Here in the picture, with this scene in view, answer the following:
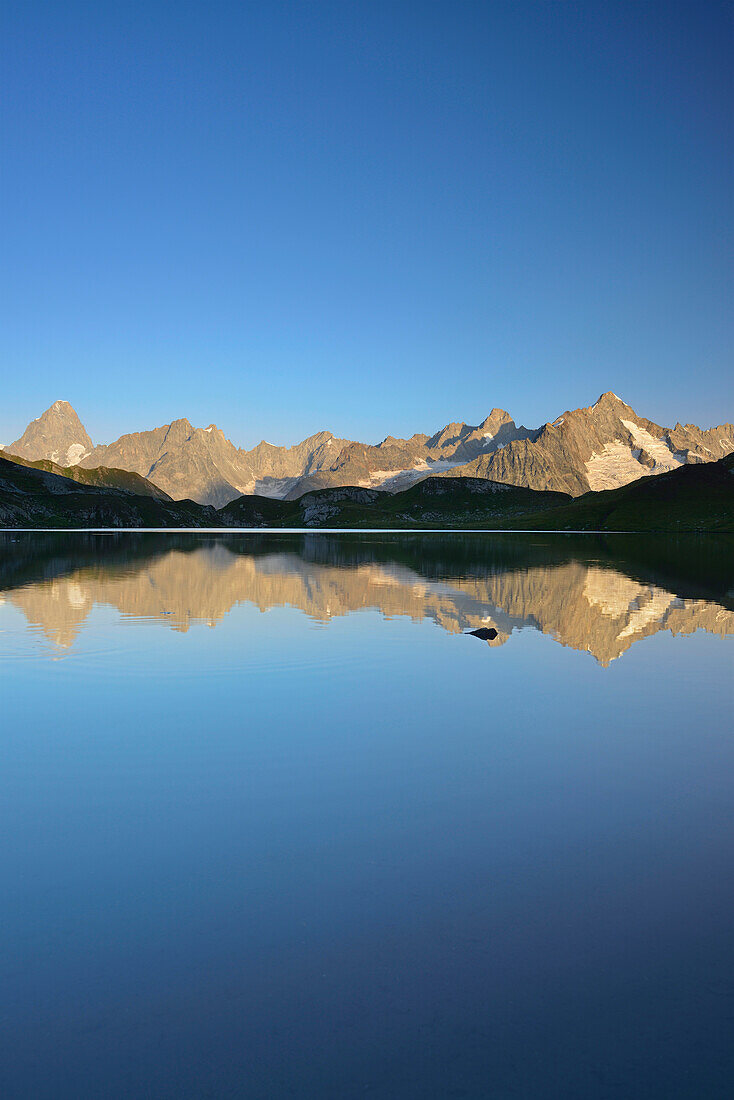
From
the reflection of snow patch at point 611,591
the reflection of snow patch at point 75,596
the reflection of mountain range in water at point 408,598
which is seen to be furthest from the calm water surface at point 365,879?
the reflection of snow patch at point 611,591

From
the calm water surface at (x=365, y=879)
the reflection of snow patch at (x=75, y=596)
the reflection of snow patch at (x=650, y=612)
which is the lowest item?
the calm water surface at (x=365, y=879)

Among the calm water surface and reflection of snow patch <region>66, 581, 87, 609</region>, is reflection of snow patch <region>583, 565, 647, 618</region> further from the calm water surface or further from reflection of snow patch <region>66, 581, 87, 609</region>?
reflection of snow patch <region>66, 581, 87, 609</region>

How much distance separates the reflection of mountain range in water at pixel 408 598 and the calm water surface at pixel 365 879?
12.1 m

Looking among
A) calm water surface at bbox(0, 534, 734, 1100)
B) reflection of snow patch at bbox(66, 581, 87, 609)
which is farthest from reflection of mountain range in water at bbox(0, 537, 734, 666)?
calm water surface at bbox(0, 534, 734, 1100)

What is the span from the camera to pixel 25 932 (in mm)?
Answer: 11859

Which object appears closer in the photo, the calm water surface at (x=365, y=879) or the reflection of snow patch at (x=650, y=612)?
the calm water surface at (x=365, y=879)

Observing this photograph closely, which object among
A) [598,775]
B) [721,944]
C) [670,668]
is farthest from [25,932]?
[670,668]

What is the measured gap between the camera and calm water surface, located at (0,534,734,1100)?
9.30 meters

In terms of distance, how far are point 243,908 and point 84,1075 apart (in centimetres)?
396

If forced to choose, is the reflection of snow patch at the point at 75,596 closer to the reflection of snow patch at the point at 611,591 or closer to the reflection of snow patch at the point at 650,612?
the reflection of snow patch at the point at 650,612

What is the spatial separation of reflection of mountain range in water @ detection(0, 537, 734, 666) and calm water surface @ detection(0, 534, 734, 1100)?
12067 millimetres

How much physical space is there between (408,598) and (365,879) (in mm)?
47376

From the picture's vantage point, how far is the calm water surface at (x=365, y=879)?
930 cm

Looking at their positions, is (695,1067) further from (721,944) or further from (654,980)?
(721,944)
